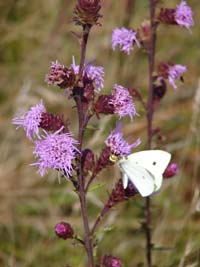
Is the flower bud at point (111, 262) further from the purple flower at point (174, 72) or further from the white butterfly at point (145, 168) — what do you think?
the purple flower at point (174, 72)

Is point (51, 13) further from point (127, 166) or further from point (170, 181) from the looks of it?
point (127, 166)

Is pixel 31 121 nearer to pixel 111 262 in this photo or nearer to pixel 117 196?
pixel 117 196

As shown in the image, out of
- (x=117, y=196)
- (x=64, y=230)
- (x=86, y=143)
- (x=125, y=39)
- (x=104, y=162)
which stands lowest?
(x=64, y=230)

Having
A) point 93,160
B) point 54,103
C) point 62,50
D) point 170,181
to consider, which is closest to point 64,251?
point 170,181

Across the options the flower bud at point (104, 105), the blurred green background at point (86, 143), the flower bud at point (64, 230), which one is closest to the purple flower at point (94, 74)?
the flower bud at point (104, 105)

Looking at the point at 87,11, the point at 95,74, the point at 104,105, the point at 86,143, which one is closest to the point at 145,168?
the point at 104,105

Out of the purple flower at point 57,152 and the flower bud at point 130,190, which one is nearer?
the purple flower at point 57,152
